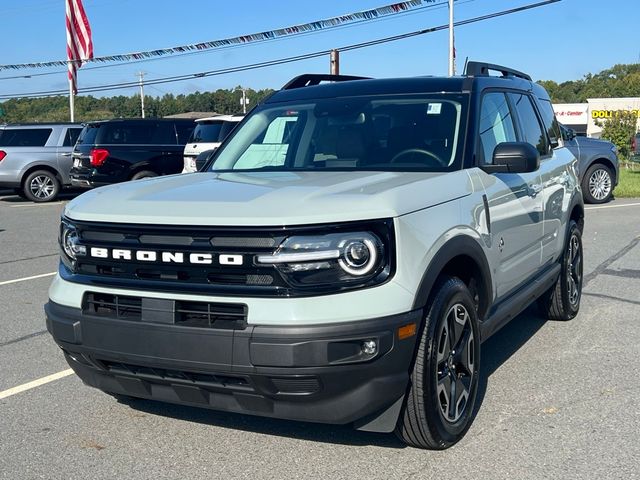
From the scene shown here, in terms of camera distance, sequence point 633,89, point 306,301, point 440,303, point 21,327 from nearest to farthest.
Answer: point 306,301
point 440,303
point 21,327
point 633,89

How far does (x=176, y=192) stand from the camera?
3.79m

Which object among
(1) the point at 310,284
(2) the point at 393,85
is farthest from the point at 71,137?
(1) the point at 310,284

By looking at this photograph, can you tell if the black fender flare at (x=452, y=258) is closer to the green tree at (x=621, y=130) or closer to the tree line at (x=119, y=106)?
the green tree at (x=621, y=130)

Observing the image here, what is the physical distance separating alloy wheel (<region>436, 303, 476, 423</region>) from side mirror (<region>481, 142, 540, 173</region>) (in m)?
0.95

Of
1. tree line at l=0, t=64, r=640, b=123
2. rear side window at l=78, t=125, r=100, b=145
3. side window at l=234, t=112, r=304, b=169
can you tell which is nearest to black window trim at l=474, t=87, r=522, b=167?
side window at l=234, t=112, r=304, b=169

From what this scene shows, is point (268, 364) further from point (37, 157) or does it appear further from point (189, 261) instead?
point (37, 157)

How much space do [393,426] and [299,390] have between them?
560mm

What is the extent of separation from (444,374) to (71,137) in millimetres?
17589

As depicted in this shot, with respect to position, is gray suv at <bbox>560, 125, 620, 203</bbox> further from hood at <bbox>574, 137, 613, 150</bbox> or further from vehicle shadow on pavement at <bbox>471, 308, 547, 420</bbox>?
vehicle shadow on pavement at <bbox>471, 308, 547, 420</bbox>

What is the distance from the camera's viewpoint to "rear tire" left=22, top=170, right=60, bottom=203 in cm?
1895

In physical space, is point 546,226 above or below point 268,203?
below

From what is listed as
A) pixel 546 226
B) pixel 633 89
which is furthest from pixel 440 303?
pixel 633 89

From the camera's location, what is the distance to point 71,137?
64.2ft

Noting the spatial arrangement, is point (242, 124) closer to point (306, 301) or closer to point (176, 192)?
point (176, 192)
